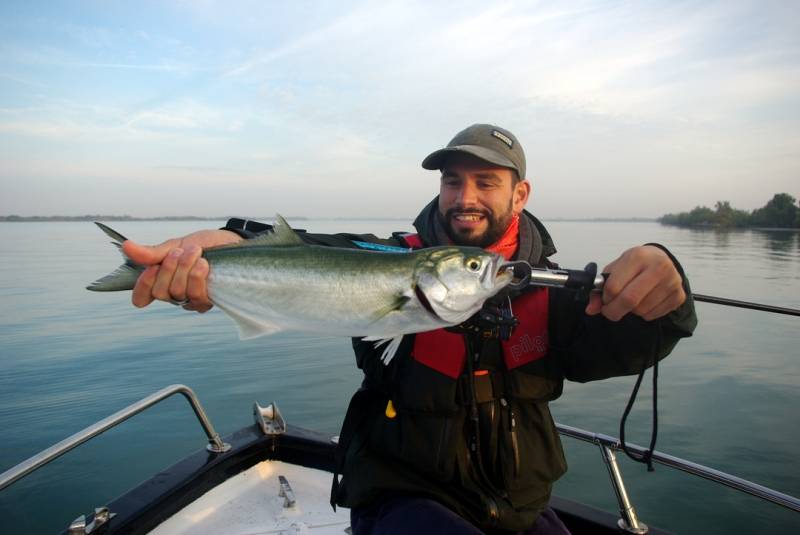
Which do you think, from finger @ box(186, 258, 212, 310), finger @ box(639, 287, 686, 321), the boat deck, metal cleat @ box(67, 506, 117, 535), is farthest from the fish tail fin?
finger @ box(639, 287, 686, 321)

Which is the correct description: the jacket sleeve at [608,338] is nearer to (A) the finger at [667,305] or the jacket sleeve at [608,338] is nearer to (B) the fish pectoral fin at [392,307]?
(A) the finger at [667,305]

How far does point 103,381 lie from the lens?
12367mm

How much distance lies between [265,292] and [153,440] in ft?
26.5

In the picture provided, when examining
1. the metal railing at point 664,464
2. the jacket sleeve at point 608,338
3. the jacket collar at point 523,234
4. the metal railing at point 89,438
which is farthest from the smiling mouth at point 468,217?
the metal railing at point 89,438

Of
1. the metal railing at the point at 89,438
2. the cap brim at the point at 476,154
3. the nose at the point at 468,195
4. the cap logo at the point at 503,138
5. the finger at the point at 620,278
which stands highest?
the cap logo at the point at 503,138

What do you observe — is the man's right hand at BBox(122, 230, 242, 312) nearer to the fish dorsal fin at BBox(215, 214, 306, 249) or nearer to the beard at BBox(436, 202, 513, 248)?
the fish dorsal fin at BBox(215, 214, 306, 249)

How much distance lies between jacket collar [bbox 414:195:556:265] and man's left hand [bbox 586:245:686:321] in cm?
116

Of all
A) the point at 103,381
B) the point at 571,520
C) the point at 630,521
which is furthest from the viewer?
the point at 103,381

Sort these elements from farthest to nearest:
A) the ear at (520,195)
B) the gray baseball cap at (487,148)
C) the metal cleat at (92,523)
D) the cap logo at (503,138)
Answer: the ear at (520,195)
the cap logo at (503,138)
the gray baseball cap at (487,148)
the metal cleat at (92,523)

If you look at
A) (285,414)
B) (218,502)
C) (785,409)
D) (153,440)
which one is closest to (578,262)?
(785,409)

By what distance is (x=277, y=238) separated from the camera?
3215 mm

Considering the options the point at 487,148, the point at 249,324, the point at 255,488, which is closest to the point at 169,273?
the point at 249,324

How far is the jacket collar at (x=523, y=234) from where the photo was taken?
4.02 m

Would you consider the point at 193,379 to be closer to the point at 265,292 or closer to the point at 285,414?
the point at 285,414
